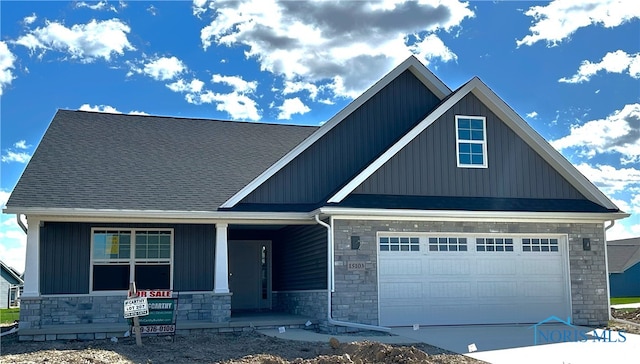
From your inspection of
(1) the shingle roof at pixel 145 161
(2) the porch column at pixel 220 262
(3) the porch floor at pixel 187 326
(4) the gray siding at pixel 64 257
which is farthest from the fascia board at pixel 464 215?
(4) the gray siding at pixel 64 257

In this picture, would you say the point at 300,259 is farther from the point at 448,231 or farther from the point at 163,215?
the point at 163,215

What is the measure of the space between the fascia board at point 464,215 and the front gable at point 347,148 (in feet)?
5.44

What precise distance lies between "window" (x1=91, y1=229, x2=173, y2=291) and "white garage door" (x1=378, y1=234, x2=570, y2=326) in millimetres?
5070

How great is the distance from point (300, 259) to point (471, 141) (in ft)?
17.3

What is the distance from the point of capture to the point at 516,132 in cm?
1681

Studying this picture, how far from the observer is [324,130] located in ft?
56.2

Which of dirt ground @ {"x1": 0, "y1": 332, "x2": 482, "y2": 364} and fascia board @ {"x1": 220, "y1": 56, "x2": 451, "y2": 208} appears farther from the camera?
fascia board @ {"x1": 220, "y1": 56, "x2": 451, "y2": 208}

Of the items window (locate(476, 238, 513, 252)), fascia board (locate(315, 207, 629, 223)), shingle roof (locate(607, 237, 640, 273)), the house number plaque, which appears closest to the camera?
fascia board (locate(315, 207, 629, 223))

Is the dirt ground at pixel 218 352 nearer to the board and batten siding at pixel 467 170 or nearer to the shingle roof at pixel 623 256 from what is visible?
the board and batten siding at pixel 467 170

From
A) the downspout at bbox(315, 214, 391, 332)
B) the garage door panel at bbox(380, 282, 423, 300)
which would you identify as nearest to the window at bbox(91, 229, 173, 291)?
the downspout at bbox(315, 214, 391, 332)

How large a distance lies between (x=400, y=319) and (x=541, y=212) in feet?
13.5

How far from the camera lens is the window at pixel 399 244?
50.6 feet

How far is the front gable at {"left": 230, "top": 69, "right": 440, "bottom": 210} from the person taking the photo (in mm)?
16438

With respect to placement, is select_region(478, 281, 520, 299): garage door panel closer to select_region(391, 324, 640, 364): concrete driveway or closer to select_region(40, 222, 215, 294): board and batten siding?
select_region(391, 324, 640, 364): concrete driveway
